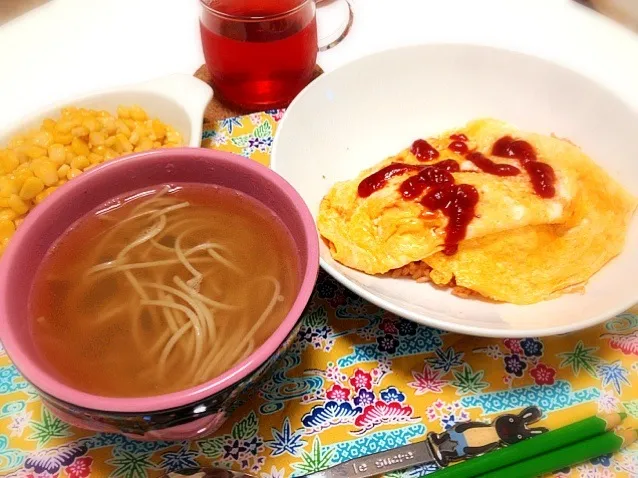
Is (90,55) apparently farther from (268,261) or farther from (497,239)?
(497,239)

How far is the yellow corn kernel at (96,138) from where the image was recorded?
72.4 inches

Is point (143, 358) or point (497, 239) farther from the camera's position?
point (497, 239)

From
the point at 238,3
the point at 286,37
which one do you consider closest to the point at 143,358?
the point at 286,37

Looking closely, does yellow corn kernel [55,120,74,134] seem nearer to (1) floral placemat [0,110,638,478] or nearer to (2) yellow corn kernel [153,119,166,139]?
(2) yellow corn kernel [153,119,166,139]

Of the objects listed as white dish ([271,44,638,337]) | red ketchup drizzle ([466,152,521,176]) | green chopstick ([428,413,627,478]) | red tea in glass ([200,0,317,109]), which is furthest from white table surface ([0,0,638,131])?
green chopstick ([428,413,627,478])

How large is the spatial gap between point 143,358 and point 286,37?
1334 mm

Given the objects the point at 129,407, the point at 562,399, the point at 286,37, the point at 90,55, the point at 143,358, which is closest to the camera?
the point at 129,407

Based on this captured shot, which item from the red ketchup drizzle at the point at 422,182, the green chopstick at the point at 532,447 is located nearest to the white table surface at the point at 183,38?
the red ketchup drizzle at the point at 422,182

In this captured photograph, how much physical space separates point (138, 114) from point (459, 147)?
1.12 metres

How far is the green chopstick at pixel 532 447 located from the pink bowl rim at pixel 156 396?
49 cm

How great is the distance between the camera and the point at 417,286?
5.41ft

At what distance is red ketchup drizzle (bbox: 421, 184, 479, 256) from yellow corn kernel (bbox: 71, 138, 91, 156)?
3.61 ft

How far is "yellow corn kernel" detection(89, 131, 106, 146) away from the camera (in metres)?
1.84

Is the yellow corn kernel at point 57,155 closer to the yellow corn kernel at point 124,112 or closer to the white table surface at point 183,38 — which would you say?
the yellow corn kernel at point 124,112
